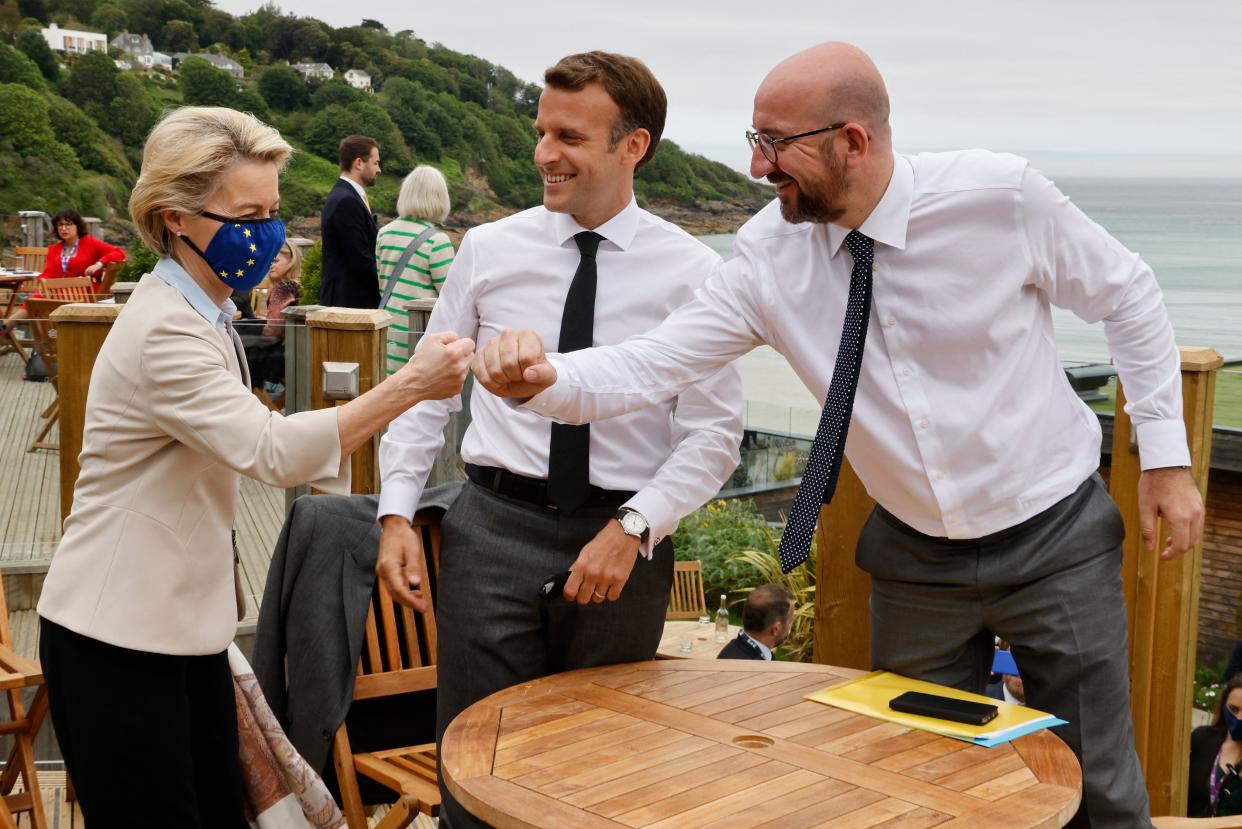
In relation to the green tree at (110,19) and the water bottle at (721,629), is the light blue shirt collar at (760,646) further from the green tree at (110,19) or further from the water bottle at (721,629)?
the green tree at (110,19)

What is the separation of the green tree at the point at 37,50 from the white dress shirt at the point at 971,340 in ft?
110

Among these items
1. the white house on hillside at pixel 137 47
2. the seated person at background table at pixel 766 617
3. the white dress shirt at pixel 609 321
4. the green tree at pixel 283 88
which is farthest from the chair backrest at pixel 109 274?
the white house on hillside at pixel 137 47

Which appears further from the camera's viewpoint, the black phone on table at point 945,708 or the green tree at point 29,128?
the green tree at point 29,128

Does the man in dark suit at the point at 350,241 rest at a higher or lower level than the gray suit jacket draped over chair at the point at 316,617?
higher

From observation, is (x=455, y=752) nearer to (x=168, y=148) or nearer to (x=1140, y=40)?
(x=168, y=148)

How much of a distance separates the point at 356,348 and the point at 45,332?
346 cm

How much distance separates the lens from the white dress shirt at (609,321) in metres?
2.43

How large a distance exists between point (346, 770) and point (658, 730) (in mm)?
1165

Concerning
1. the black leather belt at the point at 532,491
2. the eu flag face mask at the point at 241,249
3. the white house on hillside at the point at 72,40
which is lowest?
the black leather belt at the point at 532,491

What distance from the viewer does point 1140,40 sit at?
100812 mm

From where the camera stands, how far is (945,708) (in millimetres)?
2055

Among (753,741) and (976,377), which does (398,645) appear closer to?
(753,741)

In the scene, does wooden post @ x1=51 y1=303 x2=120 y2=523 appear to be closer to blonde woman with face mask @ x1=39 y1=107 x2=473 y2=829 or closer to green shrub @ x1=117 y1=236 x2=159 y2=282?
blonde woman with face mask @ x1=39 y1=107 x2=473 y2=829

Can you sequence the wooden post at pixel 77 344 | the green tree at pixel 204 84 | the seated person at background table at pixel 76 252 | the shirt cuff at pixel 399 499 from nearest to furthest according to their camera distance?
the shirt cuff at pixel 399 499 → the wooden post at pixel 77 344 → the seated person at background table at pixel 76 252 → the green tree at pixel 204 84
